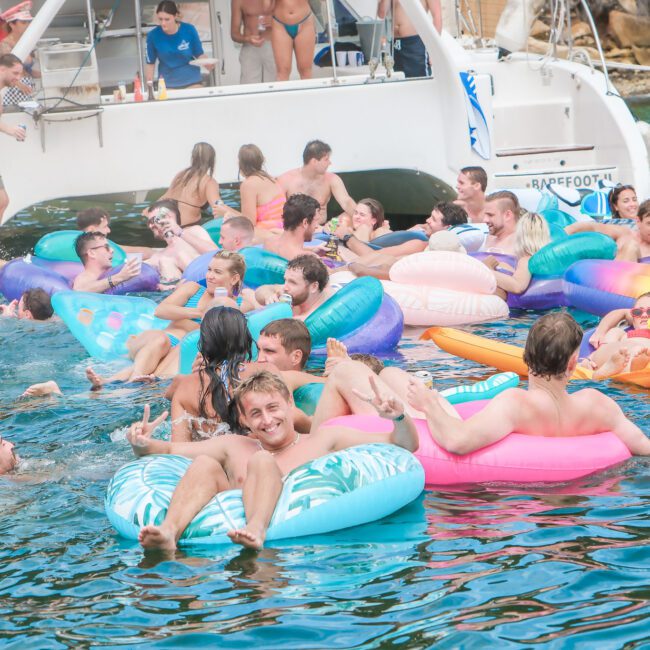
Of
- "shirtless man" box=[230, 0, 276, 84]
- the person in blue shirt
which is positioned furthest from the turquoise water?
"shirtless man" box=[230, 0, 276, 84]

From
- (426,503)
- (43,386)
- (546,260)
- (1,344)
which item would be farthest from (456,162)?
(426,503)

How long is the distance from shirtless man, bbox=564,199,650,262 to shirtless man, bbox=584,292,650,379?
1.35m

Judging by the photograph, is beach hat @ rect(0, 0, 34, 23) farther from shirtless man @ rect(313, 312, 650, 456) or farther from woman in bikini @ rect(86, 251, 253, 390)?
shirtless man @ rect(313, 312, 650, 456)

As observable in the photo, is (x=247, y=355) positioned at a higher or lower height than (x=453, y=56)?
lower

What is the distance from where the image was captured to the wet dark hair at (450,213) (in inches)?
403

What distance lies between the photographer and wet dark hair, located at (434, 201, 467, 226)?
A: 33.6ft

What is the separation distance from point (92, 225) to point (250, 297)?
2917 millimetres

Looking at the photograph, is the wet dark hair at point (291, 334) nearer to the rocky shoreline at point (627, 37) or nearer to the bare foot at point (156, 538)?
the bare foot at point (156, 538)

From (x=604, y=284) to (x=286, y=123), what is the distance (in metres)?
4.96

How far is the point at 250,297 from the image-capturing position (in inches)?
318

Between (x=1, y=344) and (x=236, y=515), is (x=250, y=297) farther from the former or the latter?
(x=236, y=515)

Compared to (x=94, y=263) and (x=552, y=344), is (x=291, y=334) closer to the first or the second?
(x=552, y=344)

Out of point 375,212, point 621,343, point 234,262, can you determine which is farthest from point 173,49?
point 621,343

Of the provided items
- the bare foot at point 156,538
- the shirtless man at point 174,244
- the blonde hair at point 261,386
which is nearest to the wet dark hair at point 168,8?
the shirtless man at point 174,244
